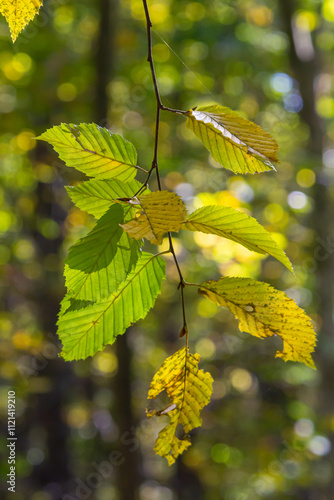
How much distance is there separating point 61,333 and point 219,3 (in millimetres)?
3141

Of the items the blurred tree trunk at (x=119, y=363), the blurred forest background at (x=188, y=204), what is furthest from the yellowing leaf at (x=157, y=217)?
the blurred tree trunk at (x=119, y=363)

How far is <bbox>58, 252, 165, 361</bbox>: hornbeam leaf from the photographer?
1.06ft

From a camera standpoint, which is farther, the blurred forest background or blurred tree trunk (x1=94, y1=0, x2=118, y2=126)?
the blurred forest background

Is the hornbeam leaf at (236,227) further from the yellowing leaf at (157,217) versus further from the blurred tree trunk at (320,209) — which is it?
the blurred tree trunk at (320,209)

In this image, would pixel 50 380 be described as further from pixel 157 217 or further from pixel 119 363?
pixel 157 217

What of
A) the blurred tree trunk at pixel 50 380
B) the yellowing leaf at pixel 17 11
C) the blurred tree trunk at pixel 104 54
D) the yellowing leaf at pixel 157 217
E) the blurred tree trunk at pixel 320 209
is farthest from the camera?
the blurred tree trunk at pixel 50 380

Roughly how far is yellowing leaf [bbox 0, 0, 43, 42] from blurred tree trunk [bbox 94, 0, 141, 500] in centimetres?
187

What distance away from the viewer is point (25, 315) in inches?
218

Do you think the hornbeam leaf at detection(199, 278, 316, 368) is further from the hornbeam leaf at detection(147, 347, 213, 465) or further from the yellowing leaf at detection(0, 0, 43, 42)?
the yellowing leaf at detection(0, 0, 43, 42)

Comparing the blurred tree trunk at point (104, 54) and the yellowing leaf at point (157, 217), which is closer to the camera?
the yellowing leaf at point (157, 217)

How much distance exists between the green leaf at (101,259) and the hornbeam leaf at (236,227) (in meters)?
0.05

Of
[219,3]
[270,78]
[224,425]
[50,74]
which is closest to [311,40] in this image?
[270,78]

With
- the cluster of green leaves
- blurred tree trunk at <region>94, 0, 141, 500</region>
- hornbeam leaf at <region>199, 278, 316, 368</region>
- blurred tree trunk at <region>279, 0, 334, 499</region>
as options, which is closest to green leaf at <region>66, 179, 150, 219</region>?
the cluster of green leaves

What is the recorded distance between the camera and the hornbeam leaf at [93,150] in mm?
324
